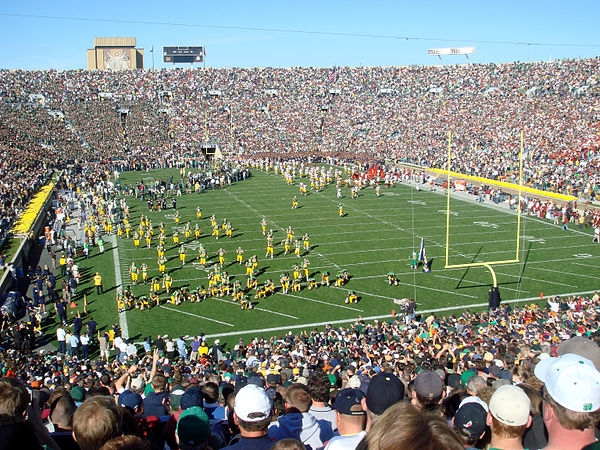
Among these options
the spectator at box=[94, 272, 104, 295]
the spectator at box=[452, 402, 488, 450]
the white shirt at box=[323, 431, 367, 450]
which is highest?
the white shirt at box=[323, 431, 367, 450]

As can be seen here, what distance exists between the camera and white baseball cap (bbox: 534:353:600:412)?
2.81 meters

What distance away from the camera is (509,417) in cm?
307

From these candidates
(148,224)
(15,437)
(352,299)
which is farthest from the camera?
(148,224)

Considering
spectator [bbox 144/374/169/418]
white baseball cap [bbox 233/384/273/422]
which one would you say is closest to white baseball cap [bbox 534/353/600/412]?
white baseball cap [bbox 233/384/273/422]

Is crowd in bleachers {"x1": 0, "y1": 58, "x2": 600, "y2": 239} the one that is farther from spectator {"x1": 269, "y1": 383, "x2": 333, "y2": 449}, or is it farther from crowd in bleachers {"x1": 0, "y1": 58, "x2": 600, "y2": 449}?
spectator {"x1": 269, "y1": 383, "x2": 333, "y2": 449}

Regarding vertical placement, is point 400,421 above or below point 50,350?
above

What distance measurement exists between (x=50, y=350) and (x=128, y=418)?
13.2 metres

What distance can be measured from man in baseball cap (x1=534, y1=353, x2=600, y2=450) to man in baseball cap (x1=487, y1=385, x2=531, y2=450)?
17 cm

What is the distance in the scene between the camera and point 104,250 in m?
24.8

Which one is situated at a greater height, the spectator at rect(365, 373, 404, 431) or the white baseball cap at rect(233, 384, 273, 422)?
the white baseball cap at rect(233, 384, 273, 422)

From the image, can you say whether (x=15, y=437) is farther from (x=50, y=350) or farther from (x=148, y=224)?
(x=148, y=224)

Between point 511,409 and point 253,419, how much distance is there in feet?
4.54

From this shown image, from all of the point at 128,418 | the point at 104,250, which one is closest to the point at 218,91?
the point at 104,250

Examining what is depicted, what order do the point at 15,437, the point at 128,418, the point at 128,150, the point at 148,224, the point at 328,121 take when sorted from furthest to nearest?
the point at 328,121 < the point at 128,150 < the point at 148,224 < the point at 128,418 < the point at 15,437
